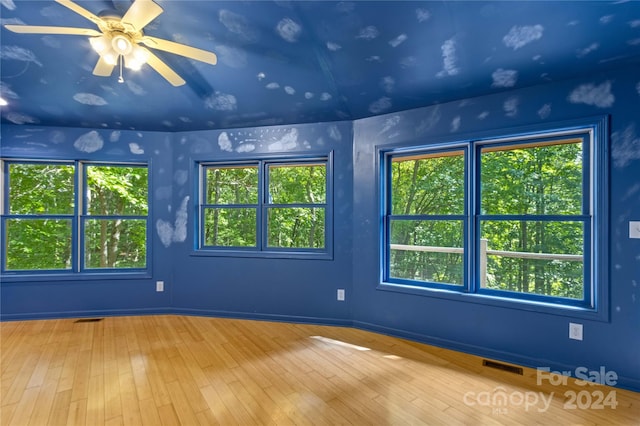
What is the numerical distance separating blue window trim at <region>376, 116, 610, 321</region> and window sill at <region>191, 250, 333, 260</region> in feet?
2.39

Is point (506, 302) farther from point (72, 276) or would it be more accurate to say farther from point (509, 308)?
point (72, 276)

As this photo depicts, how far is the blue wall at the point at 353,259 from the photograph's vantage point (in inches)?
82.7

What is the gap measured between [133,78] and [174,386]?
2800 mm

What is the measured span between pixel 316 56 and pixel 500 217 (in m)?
2.17

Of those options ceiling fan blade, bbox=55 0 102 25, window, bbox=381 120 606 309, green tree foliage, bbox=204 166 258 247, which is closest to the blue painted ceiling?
ceiling fan blade, bbox=55 0 102 25

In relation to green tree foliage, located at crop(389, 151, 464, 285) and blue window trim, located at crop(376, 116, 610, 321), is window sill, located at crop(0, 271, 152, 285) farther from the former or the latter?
green tree foliage, located at crop(389, 151, 464, 285)

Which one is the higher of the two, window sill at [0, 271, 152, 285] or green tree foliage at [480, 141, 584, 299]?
green tree foliage at [480, 141, 584, 299]

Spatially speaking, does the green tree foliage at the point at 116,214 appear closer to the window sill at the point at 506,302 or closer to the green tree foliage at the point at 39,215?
the green tree foliage at the point at 39,215

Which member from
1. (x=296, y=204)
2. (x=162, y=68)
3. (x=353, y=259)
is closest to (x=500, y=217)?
(x=353, y=259)

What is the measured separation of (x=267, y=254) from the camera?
135 inches

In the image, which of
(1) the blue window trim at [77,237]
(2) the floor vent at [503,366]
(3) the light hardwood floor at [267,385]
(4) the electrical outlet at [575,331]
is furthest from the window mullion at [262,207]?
(4) the electrical outlet at [575,331]

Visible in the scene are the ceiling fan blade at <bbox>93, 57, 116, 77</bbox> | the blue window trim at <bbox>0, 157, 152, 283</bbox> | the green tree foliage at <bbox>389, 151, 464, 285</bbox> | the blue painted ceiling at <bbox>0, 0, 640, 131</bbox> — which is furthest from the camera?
the blue window trim at <bbox>0, 157, 152, 283</bbox>

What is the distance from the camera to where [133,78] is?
9.13ft

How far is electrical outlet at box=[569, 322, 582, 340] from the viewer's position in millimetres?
2207
